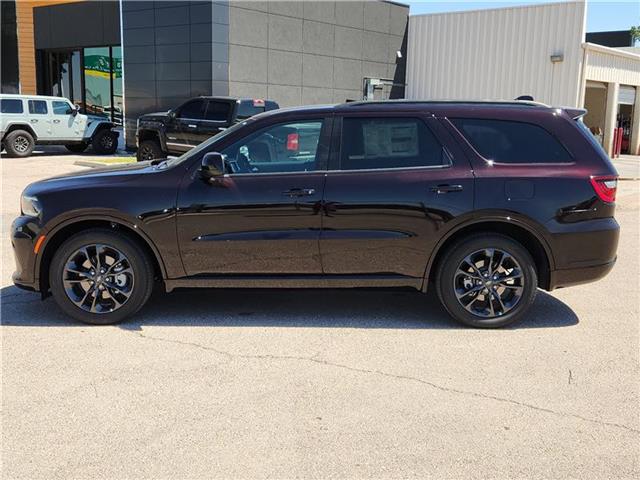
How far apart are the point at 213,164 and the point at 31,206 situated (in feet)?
5.04

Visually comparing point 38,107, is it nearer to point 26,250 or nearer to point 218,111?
point 218,111

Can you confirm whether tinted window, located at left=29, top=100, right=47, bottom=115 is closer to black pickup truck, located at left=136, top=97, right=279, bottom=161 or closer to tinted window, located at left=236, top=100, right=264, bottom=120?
black pickup truck, located at left=136, top=97, right=279, bottom=161

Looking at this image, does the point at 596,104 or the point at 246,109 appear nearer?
the point at 246,109

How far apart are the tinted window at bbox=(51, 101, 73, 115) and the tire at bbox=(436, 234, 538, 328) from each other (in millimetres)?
18298

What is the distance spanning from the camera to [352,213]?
16.4 feet

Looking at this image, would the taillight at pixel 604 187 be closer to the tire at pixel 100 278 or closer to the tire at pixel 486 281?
the tire at pixel 486 281

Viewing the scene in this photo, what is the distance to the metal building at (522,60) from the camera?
21.7m

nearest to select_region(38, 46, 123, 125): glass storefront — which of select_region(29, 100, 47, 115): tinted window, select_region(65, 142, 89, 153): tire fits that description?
select_region(65, 142, 89, 153): tire

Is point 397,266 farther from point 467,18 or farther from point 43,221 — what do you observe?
point 467,18

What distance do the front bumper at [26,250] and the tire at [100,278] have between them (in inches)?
5.8

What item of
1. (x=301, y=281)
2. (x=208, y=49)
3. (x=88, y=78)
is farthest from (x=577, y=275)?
(x=88, y=78)

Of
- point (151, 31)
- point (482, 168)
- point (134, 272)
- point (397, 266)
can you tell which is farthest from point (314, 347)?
point (151, 31)

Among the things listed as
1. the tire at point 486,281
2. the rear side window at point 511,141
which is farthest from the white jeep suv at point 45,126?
the tire at point 486,281

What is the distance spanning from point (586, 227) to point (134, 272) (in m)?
3.51
